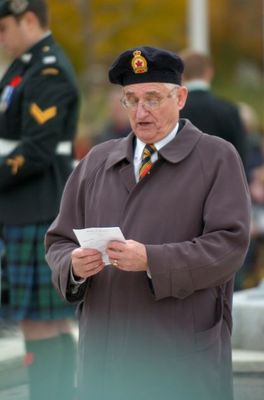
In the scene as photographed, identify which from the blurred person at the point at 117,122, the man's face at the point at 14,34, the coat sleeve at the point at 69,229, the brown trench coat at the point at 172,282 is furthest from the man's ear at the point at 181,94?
the blurred person at the point at 117,122

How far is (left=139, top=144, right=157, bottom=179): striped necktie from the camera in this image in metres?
4.26

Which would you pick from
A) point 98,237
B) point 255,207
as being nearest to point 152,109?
point 98,237

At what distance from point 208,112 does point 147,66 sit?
3.66 m

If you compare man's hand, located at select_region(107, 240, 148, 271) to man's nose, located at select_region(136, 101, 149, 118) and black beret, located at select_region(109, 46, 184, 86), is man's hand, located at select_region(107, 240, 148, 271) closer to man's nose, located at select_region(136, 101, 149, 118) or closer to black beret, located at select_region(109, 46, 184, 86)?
man's nose, located at select_region(136, 101, 149, 118)

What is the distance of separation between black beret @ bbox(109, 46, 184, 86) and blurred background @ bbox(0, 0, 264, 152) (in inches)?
652

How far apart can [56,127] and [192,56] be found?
2.28 meters

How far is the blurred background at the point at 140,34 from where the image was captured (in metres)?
24.8

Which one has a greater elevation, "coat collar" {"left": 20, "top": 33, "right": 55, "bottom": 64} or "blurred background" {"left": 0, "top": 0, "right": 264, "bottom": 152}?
"coat collar" {"left": 20, "top": 33, "right": 55, "bottom": 64}

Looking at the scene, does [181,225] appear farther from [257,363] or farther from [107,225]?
[257,363]

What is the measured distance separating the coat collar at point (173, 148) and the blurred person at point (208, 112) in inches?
133

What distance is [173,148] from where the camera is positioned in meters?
4.26

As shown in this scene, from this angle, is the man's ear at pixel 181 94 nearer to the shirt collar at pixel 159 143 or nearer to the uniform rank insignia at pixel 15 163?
the shirt collar at pixel 159 143

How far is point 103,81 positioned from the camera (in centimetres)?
2875

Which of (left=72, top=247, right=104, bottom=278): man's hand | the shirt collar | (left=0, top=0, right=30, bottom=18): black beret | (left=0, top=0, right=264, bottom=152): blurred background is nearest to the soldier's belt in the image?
(left=0, top=0, right=30, bottom=18): black beret
